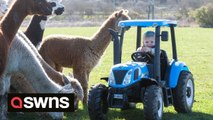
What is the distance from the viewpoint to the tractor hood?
26.5 feet

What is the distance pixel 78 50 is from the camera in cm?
1072

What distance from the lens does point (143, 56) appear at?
8680 millimetres

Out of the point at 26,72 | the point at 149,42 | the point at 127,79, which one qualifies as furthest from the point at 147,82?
the point at 26,72

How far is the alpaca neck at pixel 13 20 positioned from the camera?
7.43 metres

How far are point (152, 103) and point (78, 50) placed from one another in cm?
349

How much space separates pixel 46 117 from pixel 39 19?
3280 millimetres

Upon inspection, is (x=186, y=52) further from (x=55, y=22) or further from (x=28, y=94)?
(x=55, y=22)

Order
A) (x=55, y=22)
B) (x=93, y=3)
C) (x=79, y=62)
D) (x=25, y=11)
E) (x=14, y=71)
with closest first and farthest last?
(x=25, y=11), (x=14, y=71), (x=79, y=62), (x=55, y=22), (x=93, y=3)

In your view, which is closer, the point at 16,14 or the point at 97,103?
the point at 16,14

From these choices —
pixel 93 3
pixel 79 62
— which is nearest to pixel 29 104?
pixel 79 62

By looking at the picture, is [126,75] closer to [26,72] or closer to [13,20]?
[26,72]

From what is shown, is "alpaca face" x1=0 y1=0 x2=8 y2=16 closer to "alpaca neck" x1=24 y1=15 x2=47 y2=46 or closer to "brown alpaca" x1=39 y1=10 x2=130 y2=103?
"alpaca neck" x1=24 y1=15 x2=47 y2=46

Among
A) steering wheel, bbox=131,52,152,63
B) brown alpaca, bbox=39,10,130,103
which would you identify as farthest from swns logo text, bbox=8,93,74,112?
brown alpaca, bbox=39,10,130,103

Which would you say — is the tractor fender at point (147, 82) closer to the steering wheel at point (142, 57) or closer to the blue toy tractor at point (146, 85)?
the blue toy tractor at point (146, 85)
